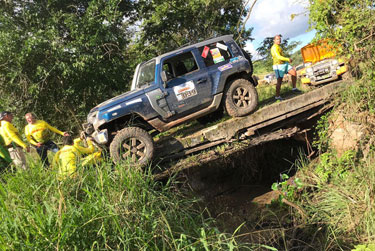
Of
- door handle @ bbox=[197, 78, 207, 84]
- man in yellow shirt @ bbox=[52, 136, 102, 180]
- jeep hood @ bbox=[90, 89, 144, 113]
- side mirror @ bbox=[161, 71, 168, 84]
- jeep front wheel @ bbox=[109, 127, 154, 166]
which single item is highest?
side mirror @ bbox=[161, 71, 168, 84]

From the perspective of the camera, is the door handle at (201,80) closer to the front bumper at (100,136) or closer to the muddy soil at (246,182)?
the muddy soil at (246,182)

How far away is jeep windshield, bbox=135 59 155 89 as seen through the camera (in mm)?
5316

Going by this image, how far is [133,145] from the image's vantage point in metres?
4.62

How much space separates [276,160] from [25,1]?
11.1 meters

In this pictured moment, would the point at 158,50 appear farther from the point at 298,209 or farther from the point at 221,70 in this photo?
the point at 298,209

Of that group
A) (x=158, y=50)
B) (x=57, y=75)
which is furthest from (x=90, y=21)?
(x=158, y=50)

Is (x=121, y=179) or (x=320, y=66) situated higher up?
(x=320, y=66)

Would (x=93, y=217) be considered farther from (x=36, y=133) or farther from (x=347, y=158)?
(x=347, y=158)

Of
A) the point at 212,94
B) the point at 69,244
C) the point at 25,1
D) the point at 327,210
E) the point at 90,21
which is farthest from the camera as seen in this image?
the point at 25,1

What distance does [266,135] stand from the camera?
18.1ft

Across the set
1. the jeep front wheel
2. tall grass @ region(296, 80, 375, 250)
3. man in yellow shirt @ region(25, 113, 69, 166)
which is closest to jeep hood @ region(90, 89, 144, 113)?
the jeep front wheel

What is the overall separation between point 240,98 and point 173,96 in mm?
1494

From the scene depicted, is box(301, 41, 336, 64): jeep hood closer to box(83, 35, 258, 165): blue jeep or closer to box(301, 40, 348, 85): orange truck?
box(301, 40, 348, 85): orange truck

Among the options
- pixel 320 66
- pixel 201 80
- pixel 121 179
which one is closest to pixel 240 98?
pixel 201 80
